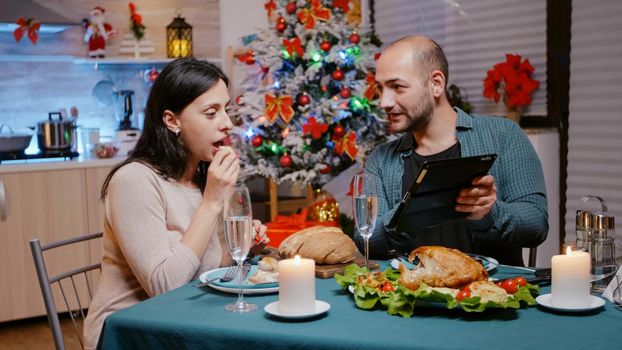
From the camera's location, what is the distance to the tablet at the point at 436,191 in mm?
1712

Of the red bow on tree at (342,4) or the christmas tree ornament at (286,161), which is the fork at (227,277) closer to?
the christmas tree ornament at (286,161)

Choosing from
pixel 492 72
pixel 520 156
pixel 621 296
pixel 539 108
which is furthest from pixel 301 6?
pixel 621 296

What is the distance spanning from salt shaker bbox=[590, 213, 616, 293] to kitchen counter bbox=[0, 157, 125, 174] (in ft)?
10.9

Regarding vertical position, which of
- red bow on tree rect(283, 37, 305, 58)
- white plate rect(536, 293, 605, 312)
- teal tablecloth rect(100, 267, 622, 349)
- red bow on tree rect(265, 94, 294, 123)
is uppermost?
red bow on tree rect(283, 37, 305, 58)

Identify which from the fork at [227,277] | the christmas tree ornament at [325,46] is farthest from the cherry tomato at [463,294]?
the christmas tree ornament at [325,46]

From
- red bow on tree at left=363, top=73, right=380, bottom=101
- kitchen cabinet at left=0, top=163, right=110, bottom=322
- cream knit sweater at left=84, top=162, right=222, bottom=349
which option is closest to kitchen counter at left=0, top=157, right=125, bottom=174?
kitchen cabinet at left=0, top=163, right=110, bottom=322

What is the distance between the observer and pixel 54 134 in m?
4.50

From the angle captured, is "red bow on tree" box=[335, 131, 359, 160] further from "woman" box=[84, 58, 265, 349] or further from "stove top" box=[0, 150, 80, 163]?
"woman" box=[84, 58, 265, 349]

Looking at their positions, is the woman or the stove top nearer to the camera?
the woman

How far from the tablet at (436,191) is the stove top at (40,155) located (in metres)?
3.15

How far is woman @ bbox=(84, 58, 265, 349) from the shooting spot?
184 cm

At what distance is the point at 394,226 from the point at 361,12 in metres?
3.92

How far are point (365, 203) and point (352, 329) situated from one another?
1.24ft

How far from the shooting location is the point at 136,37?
501 centimetres
